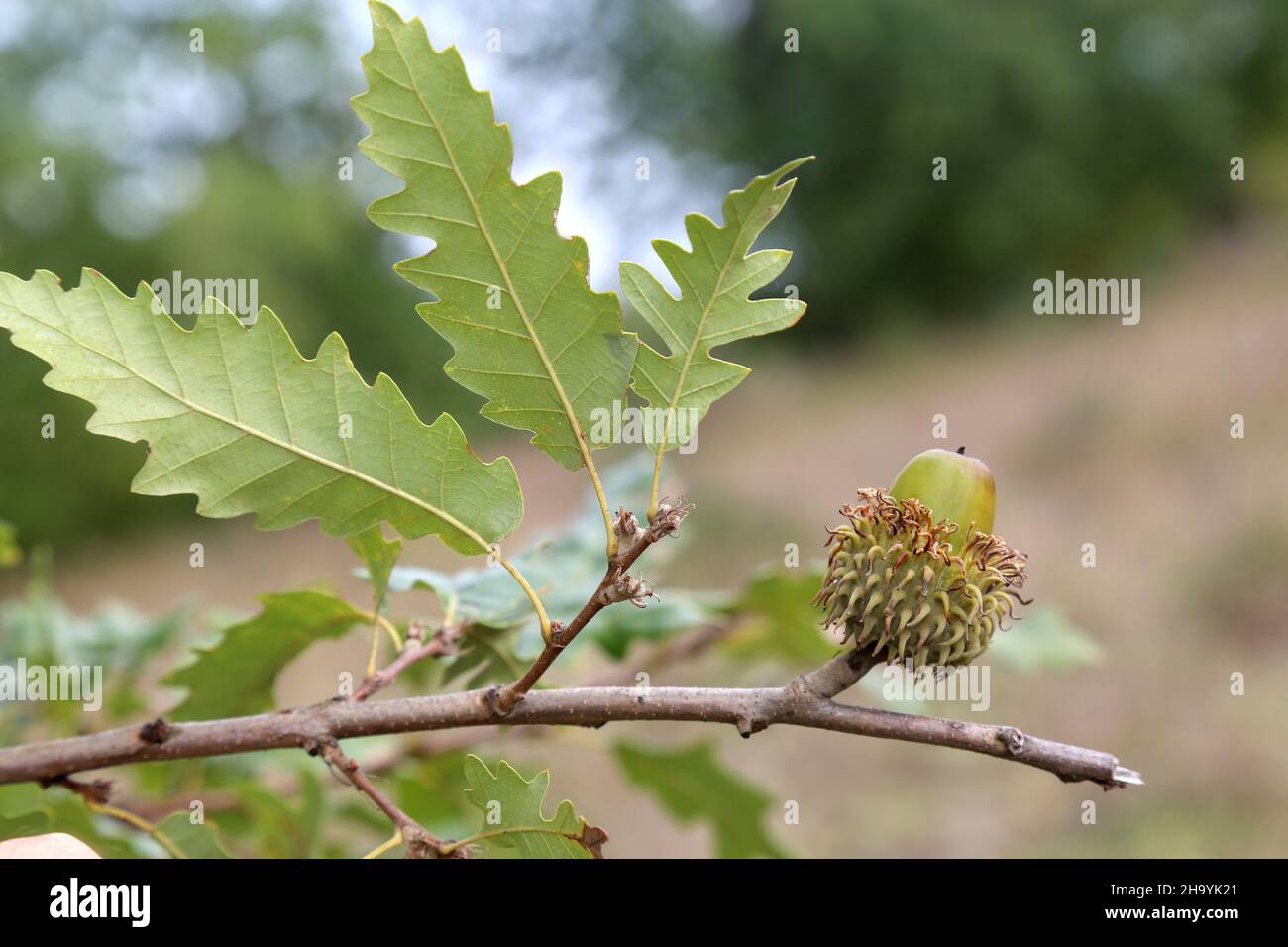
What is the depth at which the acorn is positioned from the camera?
33.0 inches

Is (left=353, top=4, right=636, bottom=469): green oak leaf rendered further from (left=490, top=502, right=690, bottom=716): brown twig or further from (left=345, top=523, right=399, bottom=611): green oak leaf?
(left=345, top=523, right=399, bottom=611): green oak leaf

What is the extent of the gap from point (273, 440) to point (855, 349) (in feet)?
50.0

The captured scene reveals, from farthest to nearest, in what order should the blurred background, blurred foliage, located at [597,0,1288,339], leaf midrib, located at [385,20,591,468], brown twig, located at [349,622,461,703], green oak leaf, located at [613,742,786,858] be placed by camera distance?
blurred foliage, located at [597,0,1288,339]
the blurred background
green oak leaf, located at [613,742,786,858]
brown twig, located at [349,622,461,703]
leaf midrib, located at [385,20,591,468]

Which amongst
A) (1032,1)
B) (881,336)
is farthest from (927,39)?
(881,336)

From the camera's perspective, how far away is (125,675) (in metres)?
1.90

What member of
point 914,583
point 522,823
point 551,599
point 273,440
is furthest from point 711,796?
point 273,440

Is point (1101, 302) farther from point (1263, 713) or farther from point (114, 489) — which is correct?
point (114, 489)

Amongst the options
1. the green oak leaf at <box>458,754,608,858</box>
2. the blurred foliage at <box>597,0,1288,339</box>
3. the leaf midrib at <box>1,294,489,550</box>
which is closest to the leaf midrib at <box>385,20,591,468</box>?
the leaf midrib at <box>1,294,489,550</box>

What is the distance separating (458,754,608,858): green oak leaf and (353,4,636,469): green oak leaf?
0.28m

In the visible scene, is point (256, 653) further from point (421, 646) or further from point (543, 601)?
point (543, 601)

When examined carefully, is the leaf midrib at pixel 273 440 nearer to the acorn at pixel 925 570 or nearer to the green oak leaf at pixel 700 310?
the green oak leaf at pixel 700 310

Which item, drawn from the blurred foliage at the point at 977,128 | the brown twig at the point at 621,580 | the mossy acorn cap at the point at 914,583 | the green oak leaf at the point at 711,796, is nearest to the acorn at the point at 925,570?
the mossy acorn cap at the point at 914,583

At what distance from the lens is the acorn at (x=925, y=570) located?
839 mm

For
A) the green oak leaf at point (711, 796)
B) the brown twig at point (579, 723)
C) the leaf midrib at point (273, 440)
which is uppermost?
the leaf midrib at point (273, 440)
